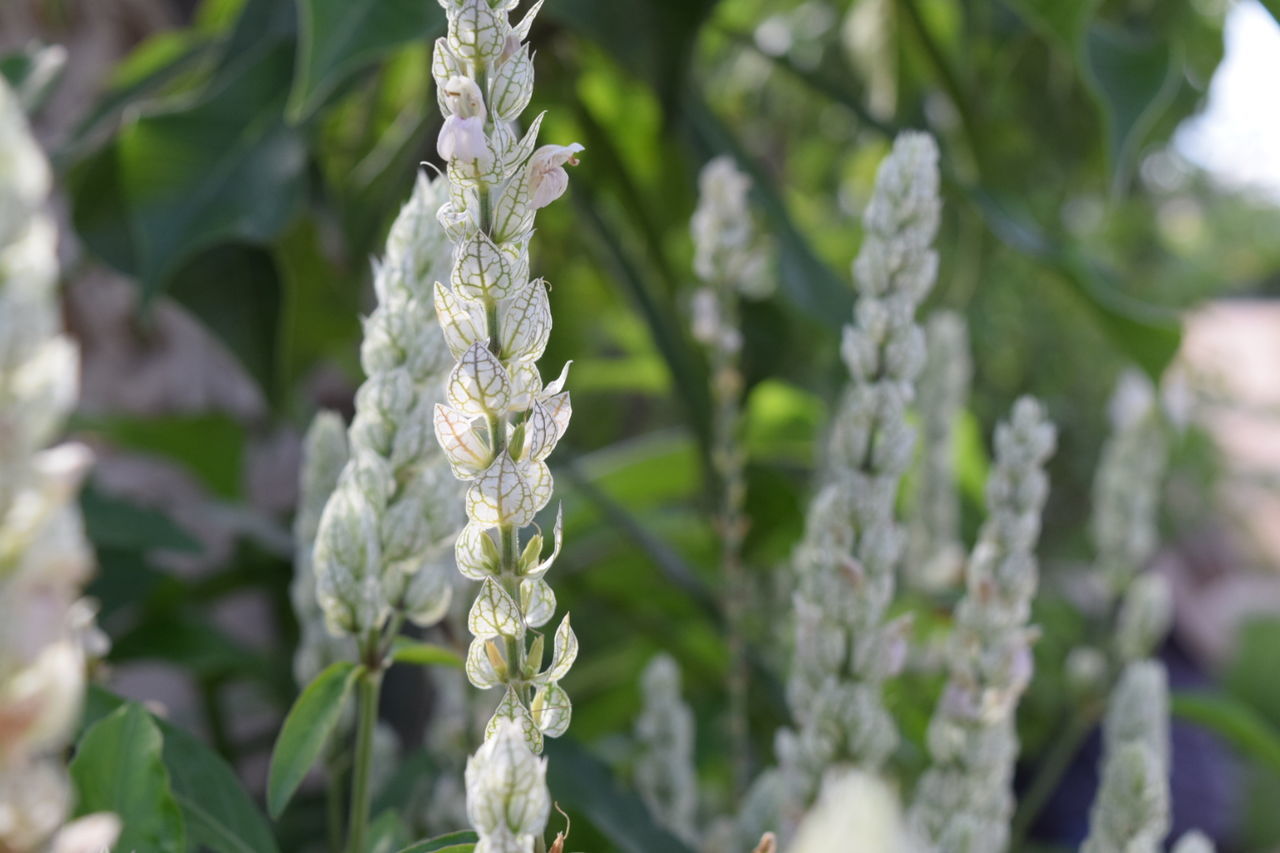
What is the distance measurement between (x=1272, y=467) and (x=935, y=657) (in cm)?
221

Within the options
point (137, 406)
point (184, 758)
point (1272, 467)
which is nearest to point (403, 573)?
point (184, 758)

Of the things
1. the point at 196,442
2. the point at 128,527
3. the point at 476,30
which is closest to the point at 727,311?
the point at 476,30

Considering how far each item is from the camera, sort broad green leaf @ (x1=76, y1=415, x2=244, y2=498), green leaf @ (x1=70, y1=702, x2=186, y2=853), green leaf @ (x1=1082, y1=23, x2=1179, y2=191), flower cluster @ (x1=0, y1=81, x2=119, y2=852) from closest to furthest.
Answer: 1. flower cluster @ (x1=0, y1=81, x2=119, y2=852)
2. green leaf @ (x1=70, y1=702, x2=186, y2=853)
3. green leaf @ (x1=1082, y1=23, x2=1179, y2=191)
4. broad green leaf @ (x1=76, y1=415, x2=244, y2=498)

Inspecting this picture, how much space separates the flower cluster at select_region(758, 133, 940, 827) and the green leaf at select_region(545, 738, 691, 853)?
0.07 metres

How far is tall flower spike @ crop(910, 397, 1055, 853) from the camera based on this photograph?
0.98 ft

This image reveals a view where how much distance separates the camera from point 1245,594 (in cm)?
227

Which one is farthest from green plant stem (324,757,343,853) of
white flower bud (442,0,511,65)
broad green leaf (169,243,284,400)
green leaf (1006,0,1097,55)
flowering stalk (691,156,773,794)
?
green leaf (1006,0,1097,55)

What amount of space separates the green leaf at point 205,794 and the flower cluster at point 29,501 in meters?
0.17

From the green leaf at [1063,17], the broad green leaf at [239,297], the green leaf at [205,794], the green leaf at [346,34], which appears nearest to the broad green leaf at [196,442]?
the broad green leaf at [239,297]

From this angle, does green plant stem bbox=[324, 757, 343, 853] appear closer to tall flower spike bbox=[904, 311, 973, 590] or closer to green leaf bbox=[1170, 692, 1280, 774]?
tall flower spike bbox=[904, 311, 973, 590]

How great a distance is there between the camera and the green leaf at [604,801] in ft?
1.13

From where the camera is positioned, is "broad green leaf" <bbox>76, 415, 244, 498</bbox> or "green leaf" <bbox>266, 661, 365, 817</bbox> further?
"broad green leaf" <bbox>76, 415, 244, 498</bbox>

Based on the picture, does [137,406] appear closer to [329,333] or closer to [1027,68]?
[329,333]

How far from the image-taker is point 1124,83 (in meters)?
0.56
